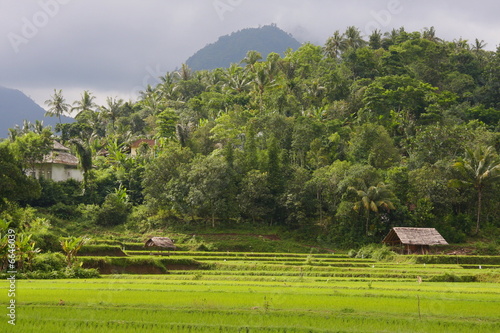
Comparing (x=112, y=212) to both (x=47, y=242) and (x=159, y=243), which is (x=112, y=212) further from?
(x=47, y=242)

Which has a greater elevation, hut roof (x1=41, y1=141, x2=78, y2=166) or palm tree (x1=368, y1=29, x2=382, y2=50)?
palm tree (x1=368, y1=29, x2=382, y2=50)

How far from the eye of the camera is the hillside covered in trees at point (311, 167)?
1517 inches

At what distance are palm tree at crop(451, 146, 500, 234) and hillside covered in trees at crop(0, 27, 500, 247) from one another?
Answer: 0.11 meters

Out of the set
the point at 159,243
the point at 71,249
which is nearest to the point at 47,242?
the point at 71,249

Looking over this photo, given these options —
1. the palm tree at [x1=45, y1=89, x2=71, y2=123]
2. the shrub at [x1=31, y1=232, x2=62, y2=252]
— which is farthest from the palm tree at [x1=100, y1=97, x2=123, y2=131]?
the shrub at [x1=31, y1=232, x2=62, y2=252]

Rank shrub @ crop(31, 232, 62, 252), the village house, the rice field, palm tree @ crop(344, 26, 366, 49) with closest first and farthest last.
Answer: the rice field < shrub @ crop(31, 232, 62, 252) < the village house < palm tree @ crop(344, 26, 366, 49)

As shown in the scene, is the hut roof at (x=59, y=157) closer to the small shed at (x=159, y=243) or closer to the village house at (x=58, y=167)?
the village house at (x=58, y=167)

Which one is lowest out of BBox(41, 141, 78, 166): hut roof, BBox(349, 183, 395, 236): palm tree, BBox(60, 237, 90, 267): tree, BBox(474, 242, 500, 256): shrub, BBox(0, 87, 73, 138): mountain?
BBox(474, 242, 500, 256): shrub

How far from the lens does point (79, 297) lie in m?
14.2

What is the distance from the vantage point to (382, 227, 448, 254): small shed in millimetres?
33531

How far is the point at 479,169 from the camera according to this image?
37.2 metres

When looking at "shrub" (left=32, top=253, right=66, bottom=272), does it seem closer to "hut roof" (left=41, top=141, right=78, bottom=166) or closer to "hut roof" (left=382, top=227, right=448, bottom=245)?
"hut roof" (left=382, top=227, right=448, bottom=245)

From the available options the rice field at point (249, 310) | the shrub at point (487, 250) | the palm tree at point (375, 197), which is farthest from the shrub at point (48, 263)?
the shrub at point (487, 250)

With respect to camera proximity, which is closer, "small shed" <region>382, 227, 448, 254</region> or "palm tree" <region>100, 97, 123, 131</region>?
"small shed" <region>382, 227, 448, 254</region>
